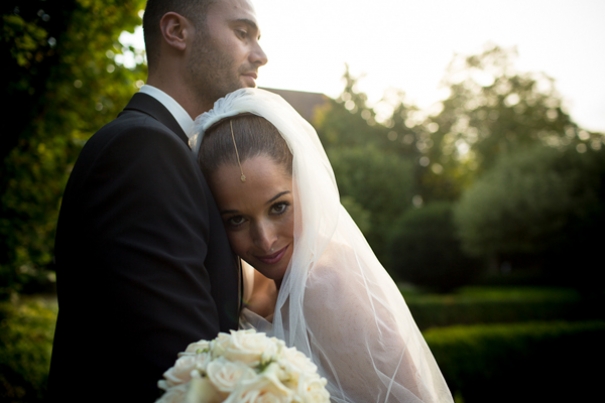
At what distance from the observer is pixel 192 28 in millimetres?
2469

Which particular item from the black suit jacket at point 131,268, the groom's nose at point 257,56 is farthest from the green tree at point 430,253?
the black suit jacket at point 131,268

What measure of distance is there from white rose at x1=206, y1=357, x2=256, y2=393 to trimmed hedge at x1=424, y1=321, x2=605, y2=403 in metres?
7.41

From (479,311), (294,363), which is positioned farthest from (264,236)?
(479,311)

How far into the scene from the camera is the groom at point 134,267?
1.44m

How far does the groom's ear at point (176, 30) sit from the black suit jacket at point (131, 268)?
0.89 metres

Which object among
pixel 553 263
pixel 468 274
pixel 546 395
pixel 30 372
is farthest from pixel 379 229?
pixel 30 372

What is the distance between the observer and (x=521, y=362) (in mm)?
8500

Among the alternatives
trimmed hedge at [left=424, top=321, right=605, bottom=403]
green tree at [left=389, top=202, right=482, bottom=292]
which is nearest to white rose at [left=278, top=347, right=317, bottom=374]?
trimmed hedge at [left=424, top=321, right=605, bottom=403]

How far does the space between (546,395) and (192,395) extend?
941cm

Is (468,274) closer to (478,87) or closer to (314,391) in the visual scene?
(478,87)

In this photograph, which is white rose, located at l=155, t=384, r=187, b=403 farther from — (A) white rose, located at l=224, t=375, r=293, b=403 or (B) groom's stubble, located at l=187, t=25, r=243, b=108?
(B) groom's stubble, located at l=187, t=25, r=243, b=108

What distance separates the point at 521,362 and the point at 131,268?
8.99 m

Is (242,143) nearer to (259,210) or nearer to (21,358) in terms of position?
(259,210)

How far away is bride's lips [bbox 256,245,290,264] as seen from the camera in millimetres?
2299
